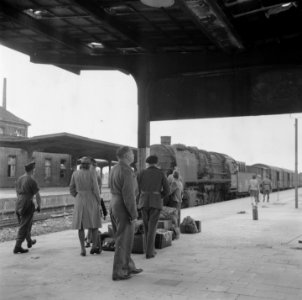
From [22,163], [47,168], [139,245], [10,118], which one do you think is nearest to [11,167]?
[22,163]

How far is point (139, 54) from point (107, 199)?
69.0 feet

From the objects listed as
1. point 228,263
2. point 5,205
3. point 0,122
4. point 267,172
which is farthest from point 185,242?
point 0,122

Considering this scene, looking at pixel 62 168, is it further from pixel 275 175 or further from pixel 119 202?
pixel 119 202

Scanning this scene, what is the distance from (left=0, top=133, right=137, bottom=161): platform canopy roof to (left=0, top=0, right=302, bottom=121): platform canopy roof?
48.1ft

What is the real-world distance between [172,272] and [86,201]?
2253mm

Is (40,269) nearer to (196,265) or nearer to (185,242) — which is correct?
(196,265)

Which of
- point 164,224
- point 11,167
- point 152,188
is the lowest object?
point 164,224

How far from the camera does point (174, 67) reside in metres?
8.95

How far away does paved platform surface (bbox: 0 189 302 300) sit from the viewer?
5461mm

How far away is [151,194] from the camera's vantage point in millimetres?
8133

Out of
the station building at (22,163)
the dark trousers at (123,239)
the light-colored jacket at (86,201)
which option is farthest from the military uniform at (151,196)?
the station building at (22,163)

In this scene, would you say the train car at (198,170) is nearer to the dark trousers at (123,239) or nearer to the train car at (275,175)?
the train car at (275,175)

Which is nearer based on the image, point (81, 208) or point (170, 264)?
point (170, 264)

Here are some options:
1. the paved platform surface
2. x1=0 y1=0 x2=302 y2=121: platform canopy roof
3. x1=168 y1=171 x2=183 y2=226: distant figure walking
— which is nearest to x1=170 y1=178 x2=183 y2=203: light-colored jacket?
x1=168 y1=171 x2=183 y2=226: distant figure walking
